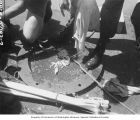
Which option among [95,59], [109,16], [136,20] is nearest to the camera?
[109,16]

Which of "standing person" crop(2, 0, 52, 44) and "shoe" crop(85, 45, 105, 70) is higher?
"standing person" crop(2, 0, 52, 44)

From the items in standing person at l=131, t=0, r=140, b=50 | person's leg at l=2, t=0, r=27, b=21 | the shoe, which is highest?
person's leg at l=2, t=0, r=27, b=21

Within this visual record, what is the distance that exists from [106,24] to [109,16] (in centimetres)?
7

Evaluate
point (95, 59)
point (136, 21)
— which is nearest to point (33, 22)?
point (95, 59)

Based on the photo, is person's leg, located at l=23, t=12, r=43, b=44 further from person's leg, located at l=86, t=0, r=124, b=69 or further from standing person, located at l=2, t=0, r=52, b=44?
person's leg, located at l=86, t=0, r=124, b=69

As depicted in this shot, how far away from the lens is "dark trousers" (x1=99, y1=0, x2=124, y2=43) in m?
2.07

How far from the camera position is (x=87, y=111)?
210 centimetres

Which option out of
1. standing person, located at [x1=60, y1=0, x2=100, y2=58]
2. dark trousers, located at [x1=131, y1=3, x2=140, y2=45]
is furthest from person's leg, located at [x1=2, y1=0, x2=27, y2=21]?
dark trousers, located at [x1=131, y1=3, x2=140, y2=45]

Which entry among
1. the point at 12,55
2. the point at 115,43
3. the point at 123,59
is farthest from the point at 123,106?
the point at 12,55

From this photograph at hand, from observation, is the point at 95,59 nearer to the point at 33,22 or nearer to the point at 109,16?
the point at 109,16

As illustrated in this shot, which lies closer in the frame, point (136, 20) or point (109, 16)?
point (109, 16)

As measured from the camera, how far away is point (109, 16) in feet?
6.97

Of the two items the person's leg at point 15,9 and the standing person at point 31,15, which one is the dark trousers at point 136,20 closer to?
the standing person at point 31,15

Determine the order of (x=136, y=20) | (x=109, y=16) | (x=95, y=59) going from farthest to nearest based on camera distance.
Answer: (x=136, y=20) → (x=95, y=59) → (x=109, y=16)
